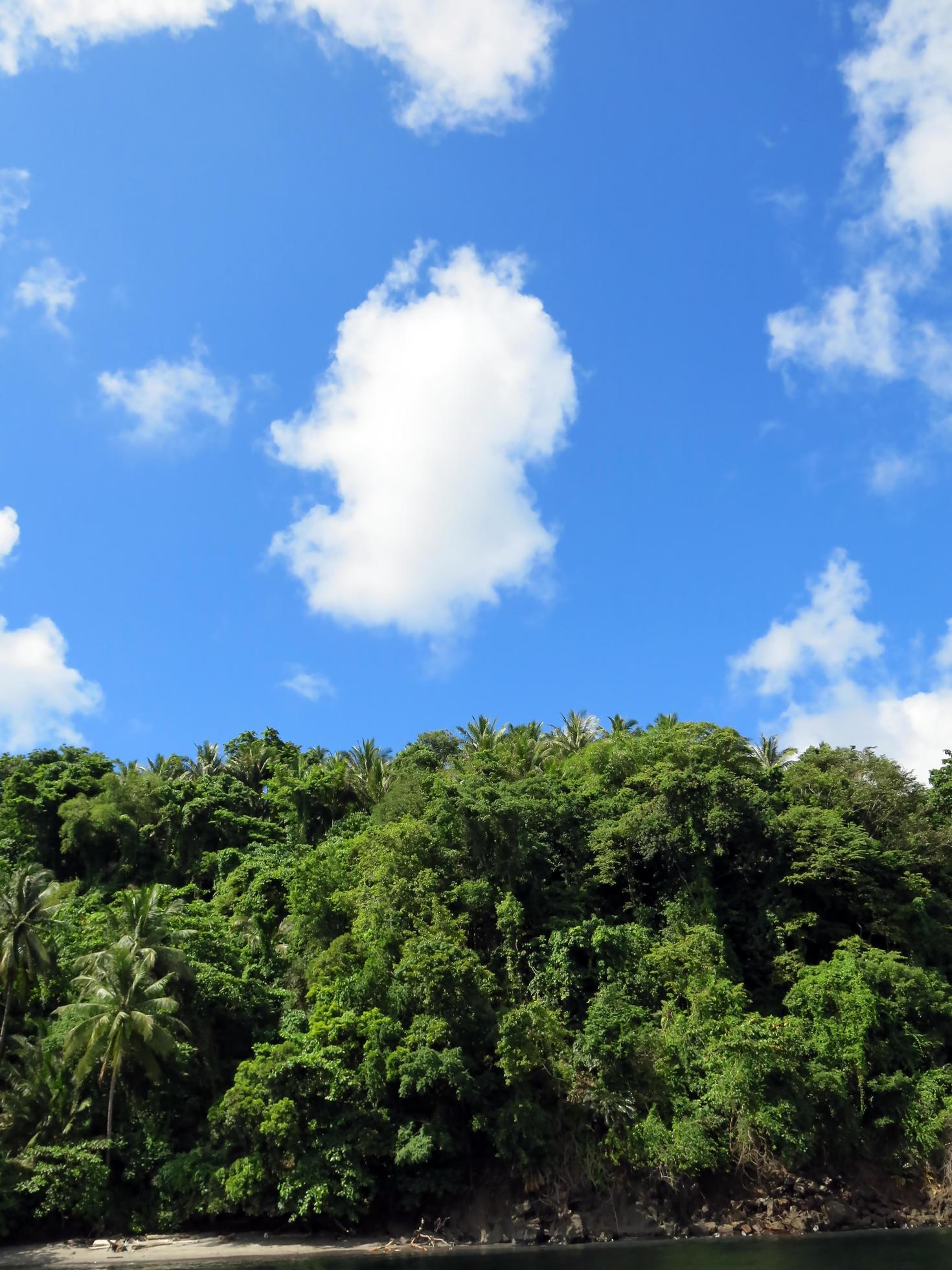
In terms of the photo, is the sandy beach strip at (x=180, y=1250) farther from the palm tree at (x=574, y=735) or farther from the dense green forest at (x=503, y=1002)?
the palm tree at (x=574, y=735)

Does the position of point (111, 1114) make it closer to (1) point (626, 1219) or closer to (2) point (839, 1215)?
(1) point (626, 1219)

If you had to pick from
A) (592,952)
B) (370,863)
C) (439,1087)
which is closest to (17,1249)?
(439,1087)

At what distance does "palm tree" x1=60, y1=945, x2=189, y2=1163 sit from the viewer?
3628 cm

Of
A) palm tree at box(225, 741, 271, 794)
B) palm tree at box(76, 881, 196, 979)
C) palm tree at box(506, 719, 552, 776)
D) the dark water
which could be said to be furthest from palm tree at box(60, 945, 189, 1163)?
palm tree at box(225, 741, 271, 794)

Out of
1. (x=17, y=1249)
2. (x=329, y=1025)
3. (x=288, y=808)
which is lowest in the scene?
(x=17, y=1249)

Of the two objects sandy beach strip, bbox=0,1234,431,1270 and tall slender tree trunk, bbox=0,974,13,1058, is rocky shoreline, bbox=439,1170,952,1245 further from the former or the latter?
tall slender tree trunk, bbox=0,974,13,1058

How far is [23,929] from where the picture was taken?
129 ft

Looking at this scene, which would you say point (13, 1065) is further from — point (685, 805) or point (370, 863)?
point (685, 805)

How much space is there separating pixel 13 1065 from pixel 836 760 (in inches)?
1642

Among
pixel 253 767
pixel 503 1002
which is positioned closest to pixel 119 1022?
pixel 503 1002

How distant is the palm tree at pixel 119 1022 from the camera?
36.3 m

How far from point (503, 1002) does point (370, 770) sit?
2328 centimetres

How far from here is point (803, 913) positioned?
43.6 metres

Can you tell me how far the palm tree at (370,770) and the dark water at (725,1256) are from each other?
91.9 ft
